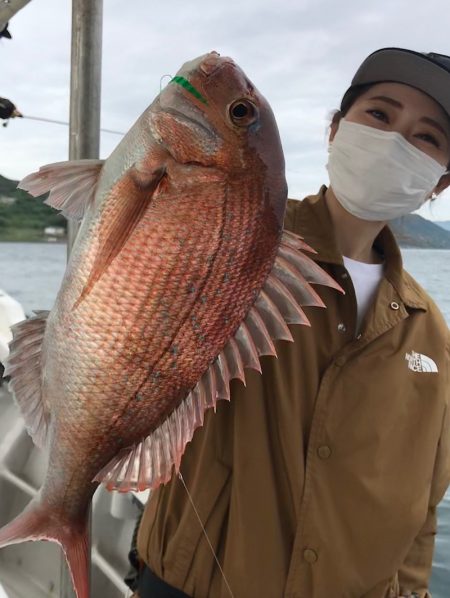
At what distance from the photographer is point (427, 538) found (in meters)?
2.20

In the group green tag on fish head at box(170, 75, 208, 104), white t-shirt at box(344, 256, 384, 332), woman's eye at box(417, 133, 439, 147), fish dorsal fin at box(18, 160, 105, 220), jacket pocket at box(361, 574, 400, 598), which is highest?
woman's eye at box(417, 133, 439, 147)

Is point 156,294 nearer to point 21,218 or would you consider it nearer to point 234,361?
point 234,361

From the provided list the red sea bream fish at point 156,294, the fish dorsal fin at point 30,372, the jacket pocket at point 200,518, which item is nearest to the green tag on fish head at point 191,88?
the red sea bream fish at point 156,294

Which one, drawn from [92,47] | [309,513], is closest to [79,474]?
[309,513]

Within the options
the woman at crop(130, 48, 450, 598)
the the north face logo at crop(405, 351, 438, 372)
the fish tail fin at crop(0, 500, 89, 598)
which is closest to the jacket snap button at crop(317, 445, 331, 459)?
the woman at crop(130, 48, 450, 598)

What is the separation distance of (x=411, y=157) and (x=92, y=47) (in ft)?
4.12

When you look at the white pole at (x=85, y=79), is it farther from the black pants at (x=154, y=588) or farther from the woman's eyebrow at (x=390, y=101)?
the black pants at (x=154, y=588)

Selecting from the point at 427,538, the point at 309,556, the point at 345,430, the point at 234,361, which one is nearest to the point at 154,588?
the point at 309,556

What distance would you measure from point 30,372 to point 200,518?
0.77 m

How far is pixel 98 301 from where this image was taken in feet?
4.07

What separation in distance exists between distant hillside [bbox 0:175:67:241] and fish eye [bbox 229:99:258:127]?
624mm

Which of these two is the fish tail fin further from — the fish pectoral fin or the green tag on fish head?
the green tag on fish head

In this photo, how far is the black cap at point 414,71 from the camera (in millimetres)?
1977

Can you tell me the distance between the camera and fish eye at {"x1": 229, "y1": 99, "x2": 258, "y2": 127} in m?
1.27
